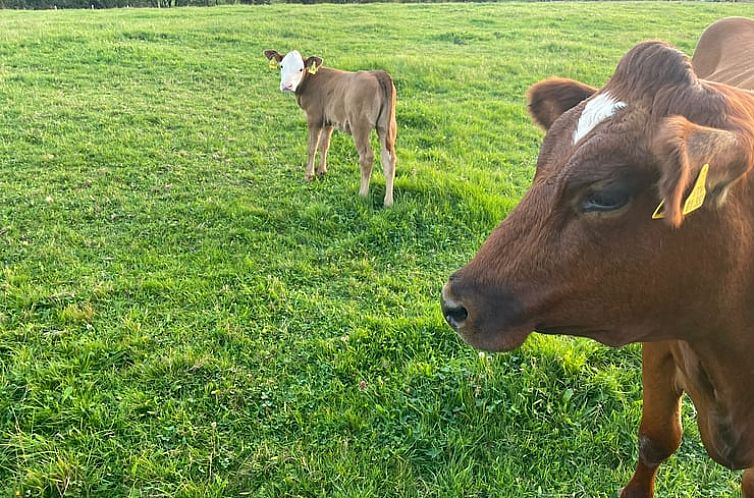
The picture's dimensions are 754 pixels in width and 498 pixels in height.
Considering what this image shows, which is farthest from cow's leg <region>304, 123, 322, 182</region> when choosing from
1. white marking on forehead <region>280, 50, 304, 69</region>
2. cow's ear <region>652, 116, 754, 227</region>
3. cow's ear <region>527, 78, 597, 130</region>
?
cow's ear <region>652, 116, 754, 227</region>

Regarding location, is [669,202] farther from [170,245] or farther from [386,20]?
[386,20]

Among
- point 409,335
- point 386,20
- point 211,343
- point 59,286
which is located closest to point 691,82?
point 409,335

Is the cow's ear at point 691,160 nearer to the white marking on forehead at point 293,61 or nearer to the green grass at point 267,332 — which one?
the green grass at point 267,332

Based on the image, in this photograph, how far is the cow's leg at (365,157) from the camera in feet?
20.4

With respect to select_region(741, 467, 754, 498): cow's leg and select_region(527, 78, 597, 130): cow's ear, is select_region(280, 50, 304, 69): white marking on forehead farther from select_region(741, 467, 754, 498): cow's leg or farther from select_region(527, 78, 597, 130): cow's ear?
select_region(741, 467, 754, 498): cow's leg

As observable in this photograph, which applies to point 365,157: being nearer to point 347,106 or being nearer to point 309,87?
Result: point 347,106

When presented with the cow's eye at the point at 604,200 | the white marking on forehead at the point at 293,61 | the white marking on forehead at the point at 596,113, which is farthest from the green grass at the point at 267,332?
the white marking on forehead at the point at 596,113

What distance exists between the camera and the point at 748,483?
8.82 feet

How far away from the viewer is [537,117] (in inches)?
103

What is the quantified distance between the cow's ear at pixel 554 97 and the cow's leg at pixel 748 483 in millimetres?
1834

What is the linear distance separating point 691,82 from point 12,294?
458 cm

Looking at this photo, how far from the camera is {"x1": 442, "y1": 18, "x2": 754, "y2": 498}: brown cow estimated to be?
67.7 inches

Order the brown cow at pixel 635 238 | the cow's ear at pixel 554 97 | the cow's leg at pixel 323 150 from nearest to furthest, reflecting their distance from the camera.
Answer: the brown cow at pixel 635 238, the cow's ear at pixel 554 97, the cow's leg at pixel 323 150

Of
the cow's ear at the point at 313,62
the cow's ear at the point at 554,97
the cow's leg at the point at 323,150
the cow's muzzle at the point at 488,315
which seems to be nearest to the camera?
the cow's muzzle at the point at 488,315
